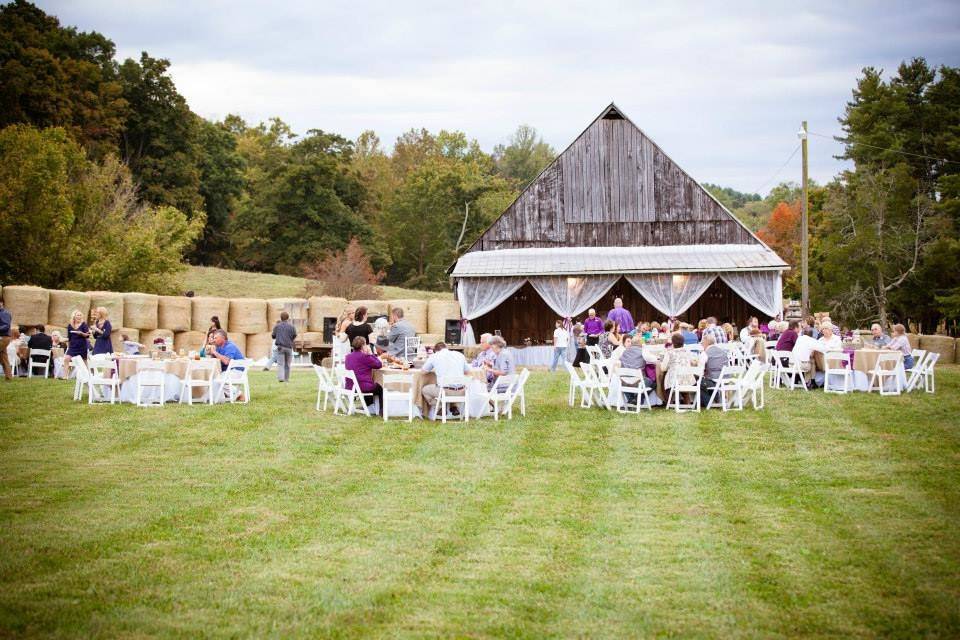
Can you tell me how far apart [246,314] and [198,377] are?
40.8 feet

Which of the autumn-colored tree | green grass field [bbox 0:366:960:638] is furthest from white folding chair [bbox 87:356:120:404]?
the autumn-colored tree

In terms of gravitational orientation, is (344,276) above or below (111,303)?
above

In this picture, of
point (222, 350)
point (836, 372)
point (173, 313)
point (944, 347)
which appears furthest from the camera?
point (944, 347)

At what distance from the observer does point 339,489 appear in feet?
31.2

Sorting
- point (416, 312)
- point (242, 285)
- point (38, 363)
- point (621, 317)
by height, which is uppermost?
point (242, 285)

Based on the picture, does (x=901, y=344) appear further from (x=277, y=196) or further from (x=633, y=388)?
(x=277, y=196)

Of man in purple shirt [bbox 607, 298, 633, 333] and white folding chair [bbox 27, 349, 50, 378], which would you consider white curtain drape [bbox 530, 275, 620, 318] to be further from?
white folding chair [bbox 27, 349, 50, 378]

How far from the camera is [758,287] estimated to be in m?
27.7

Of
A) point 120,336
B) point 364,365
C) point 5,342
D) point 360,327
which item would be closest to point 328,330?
point 120,336

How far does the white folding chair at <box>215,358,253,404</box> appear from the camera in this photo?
15250 mm

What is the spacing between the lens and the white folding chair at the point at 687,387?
1452 centimetres

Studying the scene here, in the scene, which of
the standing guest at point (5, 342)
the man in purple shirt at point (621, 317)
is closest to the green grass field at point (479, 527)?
the standing guest at point (5, 342)

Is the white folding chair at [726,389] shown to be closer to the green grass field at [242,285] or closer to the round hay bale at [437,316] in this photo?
the round hay bale at [437,316]

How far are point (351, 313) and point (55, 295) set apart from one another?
30.6 feet
